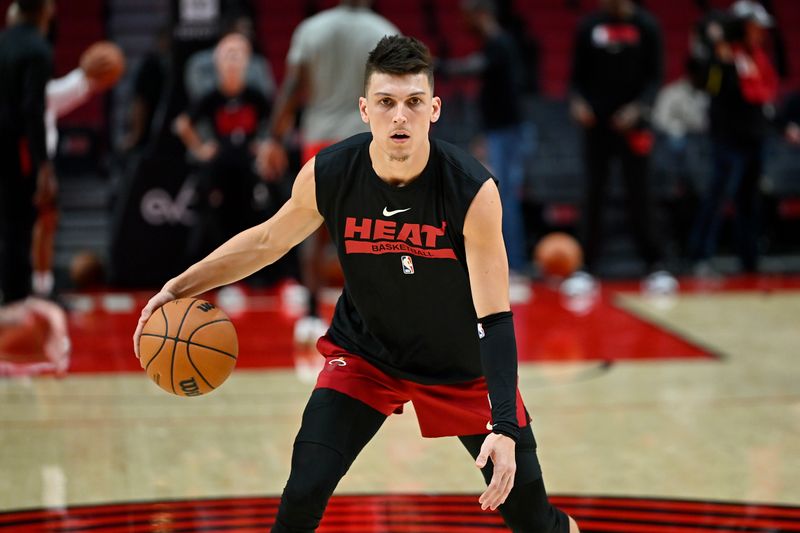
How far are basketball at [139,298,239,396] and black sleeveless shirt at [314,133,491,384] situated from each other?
41 cm

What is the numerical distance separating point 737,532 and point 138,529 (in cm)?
207

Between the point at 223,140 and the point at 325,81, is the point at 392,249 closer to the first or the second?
the point at 325,81

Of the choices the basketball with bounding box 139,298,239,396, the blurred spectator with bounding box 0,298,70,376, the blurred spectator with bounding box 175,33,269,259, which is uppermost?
the basketball with bounding box 139,298,239,396

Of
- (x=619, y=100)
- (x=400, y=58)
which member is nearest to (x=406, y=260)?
(x=400, y=58)

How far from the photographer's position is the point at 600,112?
9.31 meters

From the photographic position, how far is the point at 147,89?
10.8 metres

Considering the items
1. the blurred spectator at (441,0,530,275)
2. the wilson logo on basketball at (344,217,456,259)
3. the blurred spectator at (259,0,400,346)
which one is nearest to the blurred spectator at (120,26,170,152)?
the blurred spectator at (441,0,530,275)

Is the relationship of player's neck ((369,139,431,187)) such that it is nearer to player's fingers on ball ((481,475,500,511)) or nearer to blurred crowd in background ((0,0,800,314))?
player's fingers on ball ((481,475,500,511))

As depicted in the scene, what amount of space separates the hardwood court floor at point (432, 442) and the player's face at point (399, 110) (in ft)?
5.11

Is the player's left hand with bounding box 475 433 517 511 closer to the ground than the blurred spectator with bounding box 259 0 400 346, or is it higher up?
closer to the ground

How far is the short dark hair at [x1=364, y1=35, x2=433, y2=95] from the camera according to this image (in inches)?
118

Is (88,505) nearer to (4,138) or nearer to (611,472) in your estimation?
(611,472)

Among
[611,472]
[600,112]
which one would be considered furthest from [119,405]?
[600,112]

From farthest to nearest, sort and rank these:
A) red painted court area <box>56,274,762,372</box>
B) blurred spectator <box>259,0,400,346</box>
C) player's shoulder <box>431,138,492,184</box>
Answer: red painted court area <box>56,274,762,372</box> < blurred spectator <box>259,0,400,346</box> < player's shoulder <box>431,138,492,184</box>
